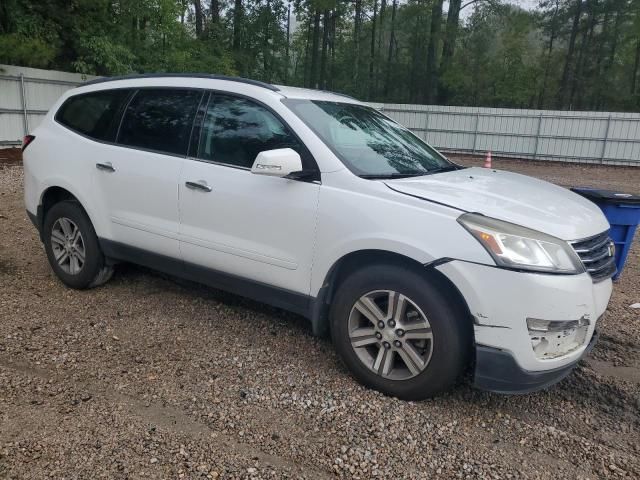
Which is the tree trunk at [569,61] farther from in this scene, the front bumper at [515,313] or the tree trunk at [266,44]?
the front bumper at [515,313]

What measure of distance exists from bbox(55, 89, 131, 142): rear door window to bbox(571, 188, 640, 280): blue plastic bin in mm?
4106

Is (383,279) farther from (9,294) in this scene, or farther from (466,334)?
(9,294)

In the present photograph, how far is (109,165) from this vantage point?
407cm

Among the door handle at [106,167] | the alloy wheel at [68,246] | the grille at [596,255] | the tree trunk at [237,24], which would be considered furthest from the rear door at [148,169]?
the tree trunk at [237,24]

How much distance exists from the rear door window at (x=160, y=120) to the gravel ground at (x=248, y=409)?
1.34m

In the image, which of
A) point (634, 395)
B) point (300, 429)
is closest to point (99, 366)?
point (300, 429)

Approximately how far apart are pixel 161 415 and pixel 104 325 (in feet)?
4.54

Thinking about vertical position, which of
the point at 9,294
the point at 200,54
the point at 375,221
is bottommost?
the point at 9,294

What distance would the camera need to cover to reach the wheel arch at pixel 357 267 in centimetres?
275

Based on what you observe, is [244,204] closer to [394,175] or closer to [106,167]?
[394,175]

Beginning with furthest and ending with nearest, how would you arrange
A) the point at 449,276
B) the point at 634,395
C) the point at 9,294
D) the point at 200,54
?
1. the point at 200,54
2. the point at 9,294
3. the point at 634,395
4. the point at 449,276

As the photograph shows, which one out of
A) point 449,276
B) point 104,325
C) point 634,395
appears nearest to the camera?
point 449,276

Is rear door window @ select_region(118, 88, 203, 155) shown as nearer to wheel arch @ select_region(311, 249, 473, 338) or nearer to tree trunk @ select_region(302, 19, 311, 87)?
wheel arch @ select_region(311, 249, 473, 338)

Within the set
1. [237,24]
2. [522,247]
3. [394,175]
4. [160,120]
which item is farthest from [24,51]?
[237,24]
